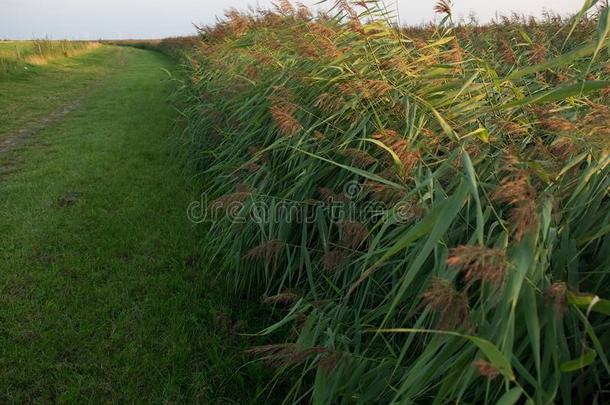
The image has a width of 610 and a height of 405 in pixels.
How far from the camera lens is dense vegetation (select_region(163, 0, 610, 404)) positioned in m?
1.34

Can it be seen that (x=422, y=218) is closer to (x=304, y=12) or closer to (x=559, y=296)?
(x=559, y=296)

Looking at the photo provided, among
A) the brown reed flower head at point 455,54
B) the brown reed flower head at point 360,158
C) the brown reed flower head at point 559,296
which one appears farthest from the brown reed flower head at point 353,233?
the brown reed flower head at point 455,54

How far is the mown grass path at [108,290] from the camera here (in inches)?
92.4

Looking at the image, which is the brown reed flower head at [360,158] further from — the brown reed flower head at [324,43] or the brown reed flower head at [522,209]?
the brown reed flower head at [522,209]

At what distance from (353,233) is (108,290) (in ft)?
6.00

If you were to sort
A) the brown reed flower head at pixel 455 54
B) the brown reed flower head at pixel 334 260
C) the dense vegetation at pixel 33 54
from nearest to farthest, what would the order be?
the brown reed flower head at pixel 334 260
the brown reed flower head at pixel 455 54
the dense vegetation at pixel 33 54

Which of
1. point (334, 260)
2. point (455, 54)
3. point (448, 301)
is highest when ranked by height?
point (455, 54)

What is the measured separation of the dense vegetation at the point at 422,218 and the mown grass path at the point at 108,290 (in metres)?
0.32

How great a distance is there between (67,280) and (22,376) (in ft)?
3.06

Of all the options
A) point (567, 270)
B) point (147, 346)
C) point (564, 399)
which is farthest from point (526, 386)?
point (147, 346)

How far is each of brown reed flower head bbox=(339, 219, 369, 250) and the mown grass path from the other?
Answer: 80 cm

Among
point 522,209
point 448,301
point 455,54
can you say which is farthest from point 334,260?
point 455,54

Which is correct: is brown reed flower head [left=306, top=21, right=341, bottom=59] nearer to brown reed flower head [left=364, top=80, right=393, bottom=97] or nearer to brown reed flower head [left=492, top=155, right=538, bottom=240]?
brown reed flower head [left=364, top=80, right=393, bottom=97]

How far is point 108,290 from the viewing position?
3.09m
